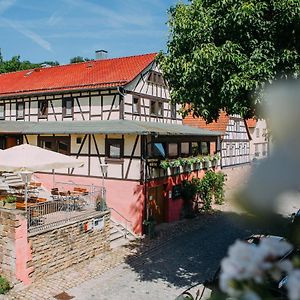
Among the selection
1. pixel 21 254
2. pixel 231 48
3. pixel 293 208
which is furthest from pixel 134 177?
pixel 293 208

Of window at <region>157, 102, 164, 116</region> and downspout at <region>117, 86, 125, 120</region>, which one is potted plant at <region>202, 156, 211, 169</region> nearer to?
window at <region>157, 102, 164, 116</region>

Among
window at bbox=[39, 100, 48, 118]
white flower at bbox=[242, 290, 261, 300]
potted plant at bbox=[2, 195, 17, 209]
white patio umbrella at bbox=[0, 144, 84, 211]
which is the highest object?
window at bbox=[39, 100, 48, 118]

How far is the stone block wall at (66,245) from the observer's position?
12.3 m

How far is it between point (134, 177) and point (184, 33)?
365 inches

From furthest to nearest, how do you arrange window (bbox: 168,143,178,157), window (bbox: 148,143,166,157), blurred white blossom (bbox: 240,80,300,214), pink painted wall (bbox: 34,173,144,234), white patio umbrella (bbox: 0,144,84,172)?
window (bbox: 168,143,178,157) → window (bbox: 148,143,166,157) → pink painted wall (bbox: 34,173,144,234) → white patio umbrella (bbox: 0,144,84,172) → blurred white blossom (bbox: 240,80,300,214)

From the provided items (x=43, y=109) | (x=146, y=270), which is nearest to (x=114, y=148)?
(x=43, y=109)

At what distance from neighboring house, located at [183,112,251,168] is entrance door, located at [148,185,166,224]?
497 inches

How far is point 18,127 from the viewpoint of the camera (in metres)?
21.7

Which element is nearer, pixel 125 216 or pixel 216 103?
pixel 216 103

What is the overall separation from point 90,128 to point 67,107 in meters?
3.86

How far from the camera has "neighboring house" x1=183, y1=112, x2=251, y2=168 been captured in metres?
31.4

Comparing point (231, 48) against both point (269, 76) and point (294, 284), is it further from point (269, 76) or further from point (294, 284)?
point (294, 284)

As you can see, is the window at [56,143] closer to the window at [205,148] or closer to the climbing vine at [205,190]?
the climbing vine at [205,190]

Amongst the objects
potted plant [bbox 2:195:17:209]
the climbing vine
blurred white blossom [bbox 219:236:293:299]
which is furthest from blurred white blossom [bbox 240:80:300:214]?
the climbing vine
